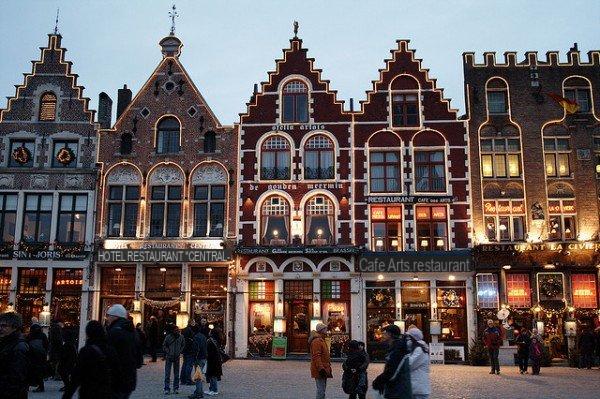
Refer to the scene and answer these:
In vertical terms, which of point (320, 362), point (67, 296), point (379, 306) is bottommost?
point (320, 362)

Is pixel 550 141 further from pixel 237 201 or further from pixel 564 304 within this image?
pixel 237 201

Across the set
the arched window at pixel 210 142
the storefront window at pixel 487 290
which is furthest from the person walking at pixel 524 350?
the arched window at pixel 210 142

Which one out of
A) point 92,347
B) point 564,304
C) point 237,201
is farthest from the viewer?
point 237,201

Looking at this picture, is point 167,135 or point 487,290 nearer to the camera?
point 487,290

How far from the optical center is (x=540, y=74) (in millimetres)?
30031

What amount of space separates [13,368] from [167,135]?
80.2ft

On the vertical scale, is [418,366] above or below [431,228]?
below

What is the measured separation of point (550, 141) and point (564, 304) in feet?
24.1

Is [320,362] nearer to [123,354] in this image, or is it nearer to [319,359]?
[319,359]

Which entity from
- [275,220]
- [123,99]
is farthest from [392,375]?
[123,99]

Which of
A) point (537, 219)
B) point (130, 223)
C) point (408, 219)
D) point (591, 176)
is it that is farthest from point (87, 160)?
point (591, 176)

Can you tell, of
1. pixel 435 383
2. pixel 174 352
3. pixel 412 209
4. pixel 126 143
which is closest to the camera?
pixel 174 352

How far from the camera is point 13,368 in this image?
6688mm

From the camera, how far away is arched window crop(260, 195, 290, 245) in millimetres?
28984
